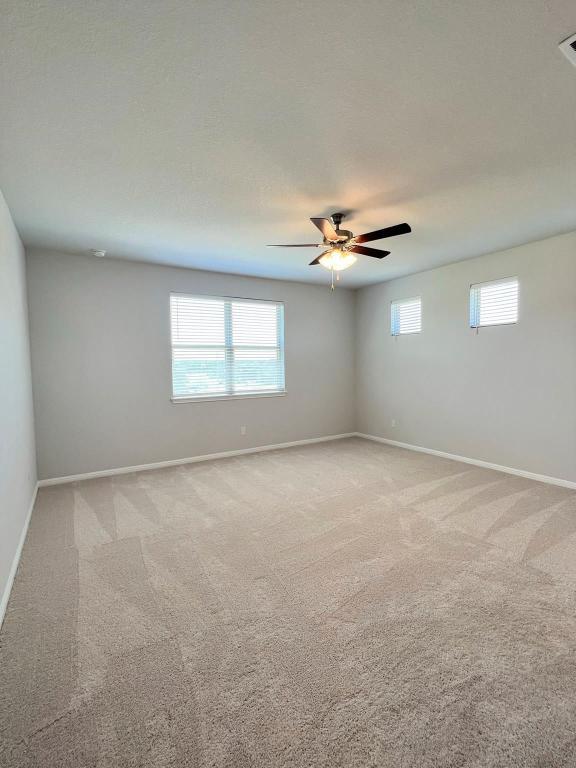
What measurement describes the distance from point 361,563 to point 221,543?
106 centimetres

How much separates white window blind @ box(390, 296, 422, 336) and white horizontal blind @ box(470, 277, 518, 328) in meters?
0.84

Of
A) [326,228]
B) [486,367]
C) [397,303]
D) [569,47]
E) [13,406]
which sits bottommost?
[13,406]

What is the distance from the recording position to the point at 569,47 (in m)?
1.47

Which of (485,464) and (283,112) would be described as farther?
(485,464)

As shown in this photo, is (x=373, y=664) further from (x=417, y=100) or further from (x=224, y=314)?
(x=224, y=314)

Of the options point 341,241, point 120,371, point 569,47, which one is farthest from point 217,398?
point 569,47

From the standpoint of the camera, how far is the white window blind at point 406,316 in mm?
5414

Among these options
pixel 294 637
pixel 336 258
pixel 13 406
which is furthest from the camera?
pixel 336 258

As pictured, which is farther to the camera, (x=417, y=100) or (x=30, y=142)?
(x=30, y=142)

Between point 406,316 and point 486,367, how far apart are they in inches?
59.7

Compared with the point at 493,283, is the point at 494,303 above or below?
below

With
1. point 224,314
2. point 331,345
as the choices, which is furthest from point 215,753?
point 331,345

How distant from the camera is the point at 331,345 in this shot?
20.6 ft

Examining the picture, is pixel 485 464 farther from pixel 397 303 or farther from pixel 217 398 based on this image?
pixel 217 398
